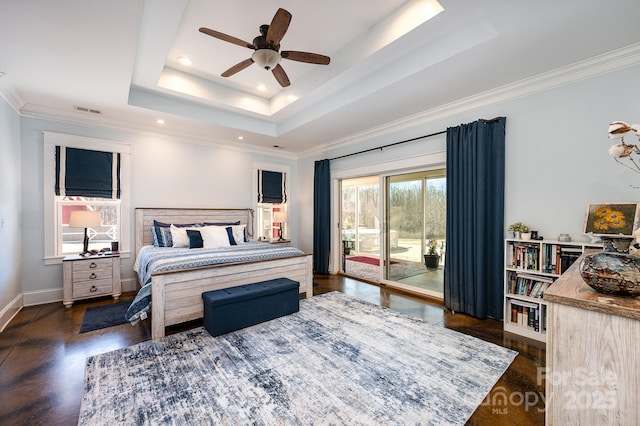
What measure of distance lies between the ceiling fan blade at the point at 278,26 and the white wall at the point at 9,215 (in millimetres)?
3224

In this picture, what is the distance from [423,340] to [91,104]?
4920 millimetres

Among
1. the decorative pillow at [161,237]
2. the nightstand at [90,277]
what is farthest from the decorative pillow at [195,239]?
the nightstand at [90,277]

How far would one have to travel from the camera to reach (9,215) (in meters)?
3.20

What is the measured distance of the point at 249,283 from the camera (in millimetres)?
3363

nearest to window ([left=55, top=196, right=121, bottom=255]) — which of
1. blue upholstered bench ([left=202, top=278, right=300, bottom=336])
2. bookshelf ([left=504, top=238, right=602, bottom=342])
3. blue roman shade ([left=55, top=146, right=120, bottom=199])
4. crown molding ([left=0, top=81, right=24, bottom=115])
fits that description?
blue roman shade ([left=55, top=146, right=120, bottom=199])

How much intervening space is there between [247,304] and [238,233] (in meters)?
2.07

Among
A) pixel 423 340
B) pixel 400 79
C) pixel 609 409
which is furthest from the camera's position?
pixel 400 79

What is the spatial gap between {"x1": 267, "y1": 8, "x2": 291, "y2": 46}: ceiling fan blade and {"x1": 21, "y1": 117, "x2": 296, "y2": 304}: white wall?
3.26 m

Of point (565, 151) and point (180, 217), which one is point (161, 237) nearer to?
point (180, 217)

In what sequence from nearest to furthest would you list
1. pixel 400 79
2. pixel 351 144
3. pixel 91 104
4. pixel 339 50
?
1. pixel 400 79
2. pixel 339 50
3. pixel 91 104
4. pixel 351 144

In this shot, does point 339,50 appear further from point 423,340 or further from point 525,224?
point 423,340

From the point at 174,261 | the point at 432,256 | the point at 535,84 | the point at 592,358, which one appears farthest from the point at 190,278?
the point at 535,84

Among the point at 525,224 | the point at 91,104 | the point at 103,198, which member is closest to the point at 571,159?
the point at 525,224

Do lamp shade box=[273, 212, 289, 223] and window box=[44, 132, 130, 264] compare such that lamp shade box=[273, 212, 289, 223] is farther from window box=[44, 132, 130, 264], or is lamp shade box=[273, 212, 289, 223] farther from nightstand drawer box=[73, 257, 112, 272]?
nightstand drawer box=[73, 257, 112, 272]
